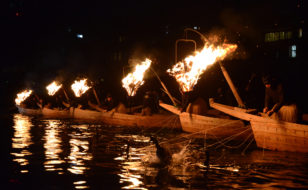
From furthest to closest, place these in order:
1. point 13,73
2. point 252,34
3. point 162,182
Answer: point 13,73 → point 252,34 → point 162,182

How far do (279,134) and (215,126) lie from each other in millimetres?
5224

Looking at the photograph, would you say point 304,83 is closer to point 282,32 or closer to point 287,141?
point 282,32

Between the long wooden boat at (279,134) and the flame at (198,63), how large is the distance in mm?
3508

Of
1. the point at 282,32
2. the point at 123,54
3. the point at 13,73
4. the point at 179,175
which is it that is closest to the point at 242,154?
the point at 179,175

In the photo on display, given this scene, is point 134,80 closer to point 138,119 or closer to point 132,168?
point 138,119

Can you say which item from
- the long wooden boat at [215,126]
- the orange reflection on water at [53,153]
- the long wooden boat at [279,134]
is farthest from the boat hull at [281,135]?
the orange reflection on water at [53,153]

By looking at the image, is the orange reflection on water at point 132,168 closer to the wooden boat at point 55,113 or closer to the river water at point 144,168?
the river water at point 144,168

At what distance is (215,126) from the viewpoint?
18953 millimetres

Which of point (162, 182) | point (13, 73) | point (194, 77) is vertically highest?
point (13, 73)

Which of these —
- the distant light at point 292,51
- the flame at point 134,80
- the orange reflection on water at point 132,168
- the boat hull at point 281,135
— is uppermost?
the distant light at point 292,51

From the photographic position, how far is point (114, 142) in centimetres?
1708

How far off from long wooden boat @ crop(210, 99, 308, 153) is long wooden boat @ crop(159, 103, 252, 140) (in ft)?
5.53

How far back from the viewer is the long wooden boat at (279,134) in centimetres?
1316

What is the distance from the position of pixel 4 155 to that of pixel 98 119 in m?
16.5
